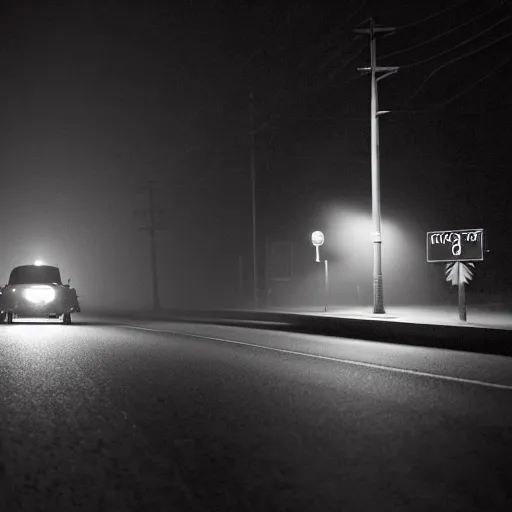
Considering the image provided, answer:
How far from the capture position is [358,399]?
9.40 metres

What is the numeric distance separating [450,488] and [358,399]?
386 centimetres

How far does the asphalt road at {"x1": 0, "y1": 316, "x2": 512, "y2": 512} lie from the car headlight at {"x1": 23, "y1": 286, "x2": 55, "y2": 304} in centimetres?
1075

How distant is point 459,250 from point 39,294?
472 inches

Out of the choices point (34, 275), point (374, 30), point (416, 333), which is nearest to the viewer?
point (416, 333)

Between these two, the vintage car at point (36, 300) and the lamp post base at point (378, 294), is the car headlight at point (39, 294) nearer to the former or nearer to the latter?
the vintage car at point (36, 300)

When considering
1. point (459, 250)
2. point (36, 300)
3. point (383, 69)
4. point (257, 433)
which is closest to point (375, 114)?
point (383, 69)

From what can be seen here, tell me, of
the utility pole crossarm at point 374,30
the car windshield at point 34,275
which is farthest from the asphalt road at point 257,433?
the utility pole crossarm at point 374,30

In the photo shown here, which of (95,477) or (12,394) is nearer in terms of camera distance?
(95,477)

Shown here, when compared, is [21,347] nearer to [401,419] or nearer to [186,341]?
[186,341]

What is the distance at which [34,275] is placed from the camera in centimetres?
2708

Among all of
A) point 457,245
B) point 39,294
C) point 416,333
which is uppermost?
point 457,245

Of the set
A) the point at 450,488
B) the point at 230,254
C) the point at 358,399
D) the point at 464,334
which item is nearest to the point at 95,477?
the point at 450,488

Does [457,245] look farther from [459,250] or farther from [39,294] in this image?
[39,294]

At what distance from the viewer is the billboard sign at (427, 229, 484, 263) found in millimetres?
22672
